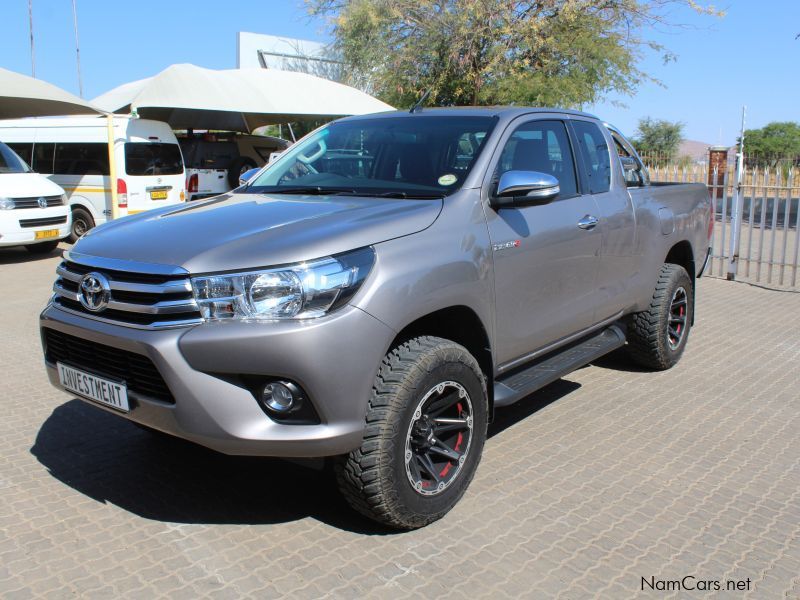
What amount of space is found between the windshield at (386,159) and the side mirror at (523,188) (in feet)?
0.69

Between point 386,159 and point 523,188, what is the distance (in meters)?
0.85

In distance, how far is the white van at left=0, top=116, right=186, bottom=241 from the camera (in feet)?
45.2

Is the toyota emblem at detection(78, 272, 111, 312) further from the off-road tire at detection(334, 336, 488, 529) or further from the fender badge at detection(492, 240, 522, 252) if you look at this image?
the fender badge at detection(492, 240, 522, 252)

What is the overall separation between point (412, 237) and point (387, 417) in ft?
2.61

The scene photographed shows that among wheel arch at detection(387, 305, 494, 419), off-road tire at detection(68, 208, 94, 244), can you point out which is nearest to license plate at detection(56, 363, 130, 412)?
wheel arch at detection(387, 305, 494, 419)

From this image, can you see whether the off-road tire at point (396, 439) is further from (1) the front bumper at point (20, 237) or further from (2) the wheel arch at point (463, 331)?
(1) the front bumper at point (20, 237)

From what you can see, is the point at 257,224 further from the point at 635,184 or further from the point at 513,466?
the point at 635,184

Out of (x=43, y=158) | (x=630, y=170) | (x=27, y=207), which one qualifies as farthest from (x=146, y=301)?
(x=43, y=158)

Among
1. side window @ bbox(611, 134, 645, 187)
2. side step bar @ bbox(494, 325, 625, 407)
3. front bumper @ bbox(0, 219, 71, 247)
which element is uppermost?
side window @ bbox(611, 134, 645, 187)

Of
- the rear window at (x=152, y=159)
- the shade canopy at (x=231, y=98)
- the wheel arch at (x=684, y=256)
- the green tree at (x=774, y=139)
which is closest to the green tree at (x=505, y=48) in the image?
the shade canopy at (x=231, y=98)

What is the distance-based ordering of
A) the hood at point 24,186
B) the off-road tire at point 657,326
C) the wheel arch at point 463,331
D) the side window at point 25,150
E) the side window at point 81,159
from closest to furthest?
the wheel arch at point 463,331
the off-road tire at point 657,326
the hood at point 24,186
the side window at point 81,159
the side window at point 25,150

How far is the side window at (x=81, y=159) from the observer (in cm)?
1405

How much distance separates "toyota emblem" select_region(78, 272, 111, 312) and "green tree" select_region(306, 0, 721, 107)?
1763 centimetres

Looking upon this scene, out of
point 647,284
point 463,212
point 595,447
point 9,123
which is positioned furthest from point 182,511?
point 9,123
